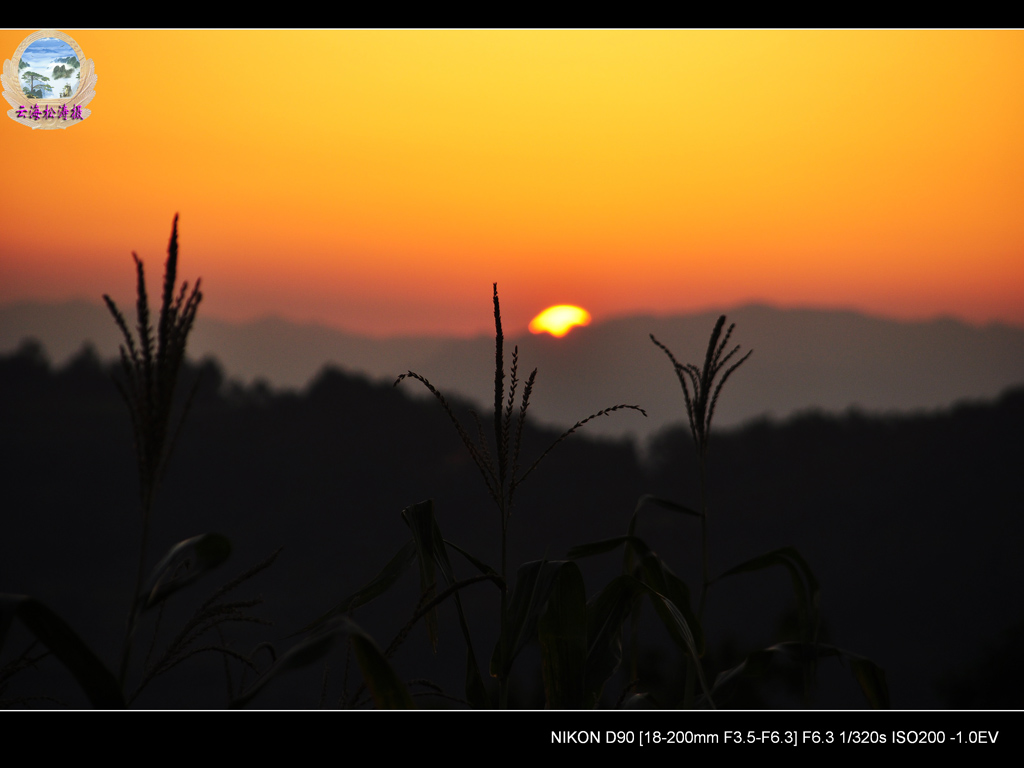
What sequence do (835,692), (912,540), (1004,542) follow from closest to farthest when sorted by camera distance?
(835,692)
(1004,542)
(912,540)

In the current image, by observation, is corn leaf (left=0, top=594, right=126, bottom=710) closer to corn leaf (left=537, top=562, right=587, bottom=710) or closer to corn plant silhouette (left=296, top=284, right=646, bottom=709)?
corn plant silhouette (left=296, top=284, right=646, bottom=709)

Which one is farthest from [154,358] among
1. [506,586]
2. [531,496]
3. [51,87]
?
[531,496]

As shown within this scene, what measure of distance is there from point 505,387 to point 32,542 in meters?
6.16

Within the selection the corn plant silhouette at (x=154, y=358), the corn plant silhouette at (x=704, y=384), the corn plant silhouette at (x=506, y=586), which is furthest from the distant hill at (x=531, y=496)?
the corn plant silhouette at (x=154, y=358)

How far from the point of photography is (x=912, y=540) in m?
6.32

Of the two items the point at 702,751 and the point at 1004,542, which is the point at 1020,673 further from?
the point at 702,751

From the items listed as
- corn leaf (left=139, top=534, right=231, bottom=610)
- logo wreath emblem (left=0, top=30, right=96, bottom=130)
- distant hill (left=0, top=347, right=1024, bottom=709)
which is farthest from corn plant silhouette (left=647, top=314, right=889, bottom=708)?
distant hill (left=0, top=347, right=1024, bottom=709)

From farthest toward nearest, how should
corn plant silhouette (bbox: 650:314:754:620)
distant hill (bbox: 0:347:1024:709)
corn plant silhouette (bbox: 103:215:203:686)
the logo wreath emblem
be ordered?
distant hill (bbox: 0:347:1024:709), the logo wreath emblem, corn plant silhouette (bbox: 650:314:754:620), corn plant silhouette (bbox: 103:215:203:686)

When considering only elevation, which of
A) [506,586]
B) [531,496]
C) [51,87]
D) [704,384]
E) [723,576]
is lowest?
[531,496]

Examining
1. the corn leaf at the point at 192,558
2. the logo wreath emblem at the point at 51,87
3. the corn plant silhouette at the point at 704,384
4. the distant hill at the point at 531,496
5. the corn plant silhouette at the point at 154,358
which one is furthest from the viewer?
the distant hill at the point at 531,496

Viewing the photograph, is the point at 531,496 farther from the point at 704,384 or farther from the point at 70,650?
the point at 70,650

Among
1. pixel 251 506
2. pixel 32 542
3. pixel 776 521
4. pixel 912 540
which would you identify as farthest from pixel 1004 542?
pixel 32 542

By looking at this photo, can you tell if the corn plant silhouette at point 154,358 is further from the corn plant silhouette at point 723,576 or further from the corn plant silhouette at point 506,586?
the corn plant silhouette at point 723,576

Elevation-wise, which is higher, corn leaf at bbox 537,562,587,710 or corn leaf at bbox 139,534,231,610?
corn leaf at bbox 139,534,231,610
